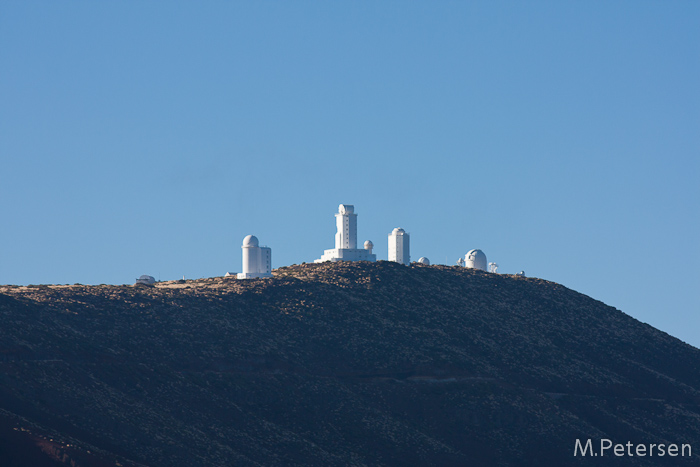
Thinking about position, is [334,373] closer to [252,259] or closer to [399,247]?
[252,259]

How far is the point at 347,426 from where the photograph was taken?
6028 centimetres

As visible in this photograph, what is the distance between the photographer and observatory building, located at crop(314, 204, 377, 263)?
3497 inches

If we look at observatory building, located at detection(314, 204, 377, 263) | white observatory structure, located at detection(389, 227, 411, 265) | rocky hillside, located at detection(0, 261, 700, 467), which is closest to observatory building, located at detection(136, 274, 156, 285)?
rocky hillside, located at detection(0, 261, 700, 467)

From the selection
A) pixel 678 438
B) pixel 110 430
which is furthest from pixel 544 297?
pixel 110 430

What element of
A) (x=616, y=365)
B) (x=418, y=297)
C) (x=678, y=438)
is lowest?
(x=678, y=438)

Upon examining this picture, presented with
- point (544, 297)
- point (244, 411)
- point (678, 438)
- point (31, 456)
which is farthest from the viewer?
point (544, 297)

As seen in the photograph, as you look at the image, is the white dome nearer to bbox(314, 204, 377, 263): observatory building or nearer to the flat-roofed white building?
the flat-roofed white building

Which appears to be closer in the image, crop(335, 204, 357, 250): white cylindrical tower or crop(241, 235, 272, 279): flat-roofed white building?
crop(241, 235, 272, 279): flat-roofed white building

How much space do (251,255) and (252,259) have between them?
0.35m

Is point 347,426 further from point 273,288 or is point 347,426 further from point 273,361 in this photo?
point 273,288

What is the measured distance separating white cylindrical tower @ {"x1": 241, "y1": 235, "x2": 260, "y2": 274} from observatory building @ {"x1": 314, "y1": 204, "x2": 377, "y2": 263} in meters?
9.03

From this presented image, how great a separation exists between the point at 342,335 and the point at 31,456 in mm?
32877

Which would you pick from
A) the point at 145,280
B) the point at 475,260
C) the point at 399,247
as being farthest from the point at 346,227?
the point at 145,280

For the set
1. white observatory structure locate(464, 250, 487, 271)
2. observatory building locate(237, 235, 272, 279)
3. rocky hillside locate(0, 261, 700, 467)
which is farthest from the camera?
white observatory structure locate(464, 250, 487, 271)
